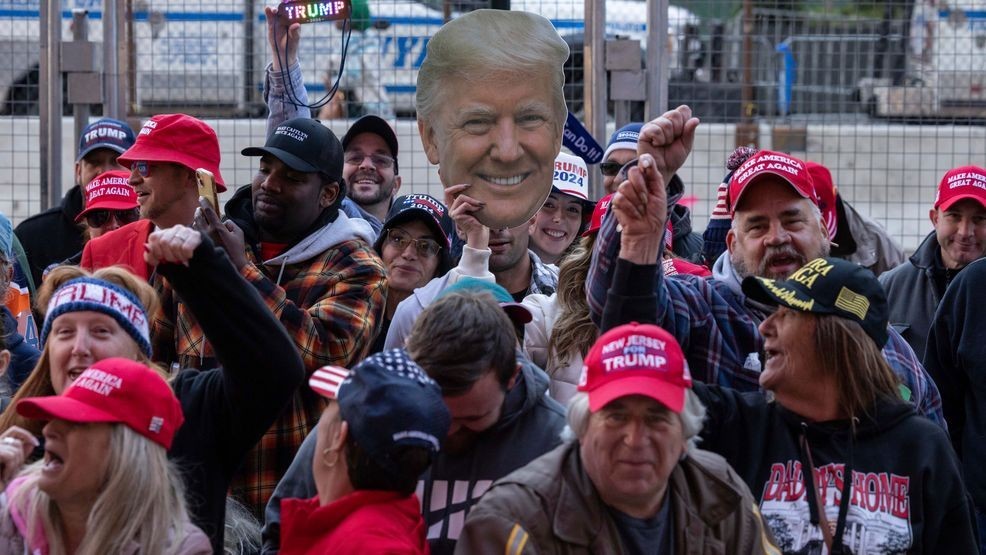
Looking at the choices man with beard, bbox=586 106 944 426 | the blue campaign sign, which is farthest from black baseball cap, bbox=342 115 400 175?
man with beard, bbox=586 106 944 426

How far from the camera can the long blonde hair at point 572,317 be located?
419 centimetres

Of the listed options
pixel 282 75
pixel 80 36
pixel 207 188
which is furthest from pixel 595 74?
pixel 207 188

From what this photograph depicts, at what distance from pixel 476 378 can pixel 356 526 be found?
1.68ft

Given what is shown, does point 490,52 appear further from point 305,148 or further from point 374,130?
point 374,130

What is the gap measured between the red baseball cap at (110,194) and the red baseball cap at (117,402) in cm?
239

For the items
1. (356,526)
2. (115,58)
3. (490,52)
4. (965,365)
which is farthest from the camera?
(115,58)

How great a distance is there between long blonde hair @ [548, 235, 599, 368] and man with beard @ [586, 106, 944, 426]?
1.01ft

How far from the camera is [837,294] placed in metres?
3.49

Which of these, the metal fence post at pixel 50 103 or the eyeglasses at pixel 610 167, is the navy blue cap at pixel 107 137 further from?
the eyeglasses at pixel 610 167

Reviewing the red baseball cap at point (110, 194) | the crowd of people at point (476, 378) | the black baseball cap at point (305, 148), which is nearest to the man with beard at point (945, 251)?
the crowd of people at point (476, 378)

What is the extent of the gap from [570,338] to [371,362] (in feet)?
4.49

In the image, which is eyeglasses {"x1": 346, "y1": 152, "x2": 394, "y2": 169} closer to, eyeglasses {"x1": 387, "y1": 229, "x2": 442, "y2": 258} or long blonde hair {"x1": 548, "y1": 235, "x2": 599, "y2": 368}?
eyeglasses {"x1": 387, "y1": 229, "x2": 442, "y2": 258}

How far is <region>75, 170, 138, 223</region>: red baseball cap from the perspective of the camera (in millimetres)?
5504

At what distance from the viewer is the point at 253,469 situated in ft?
13.5
